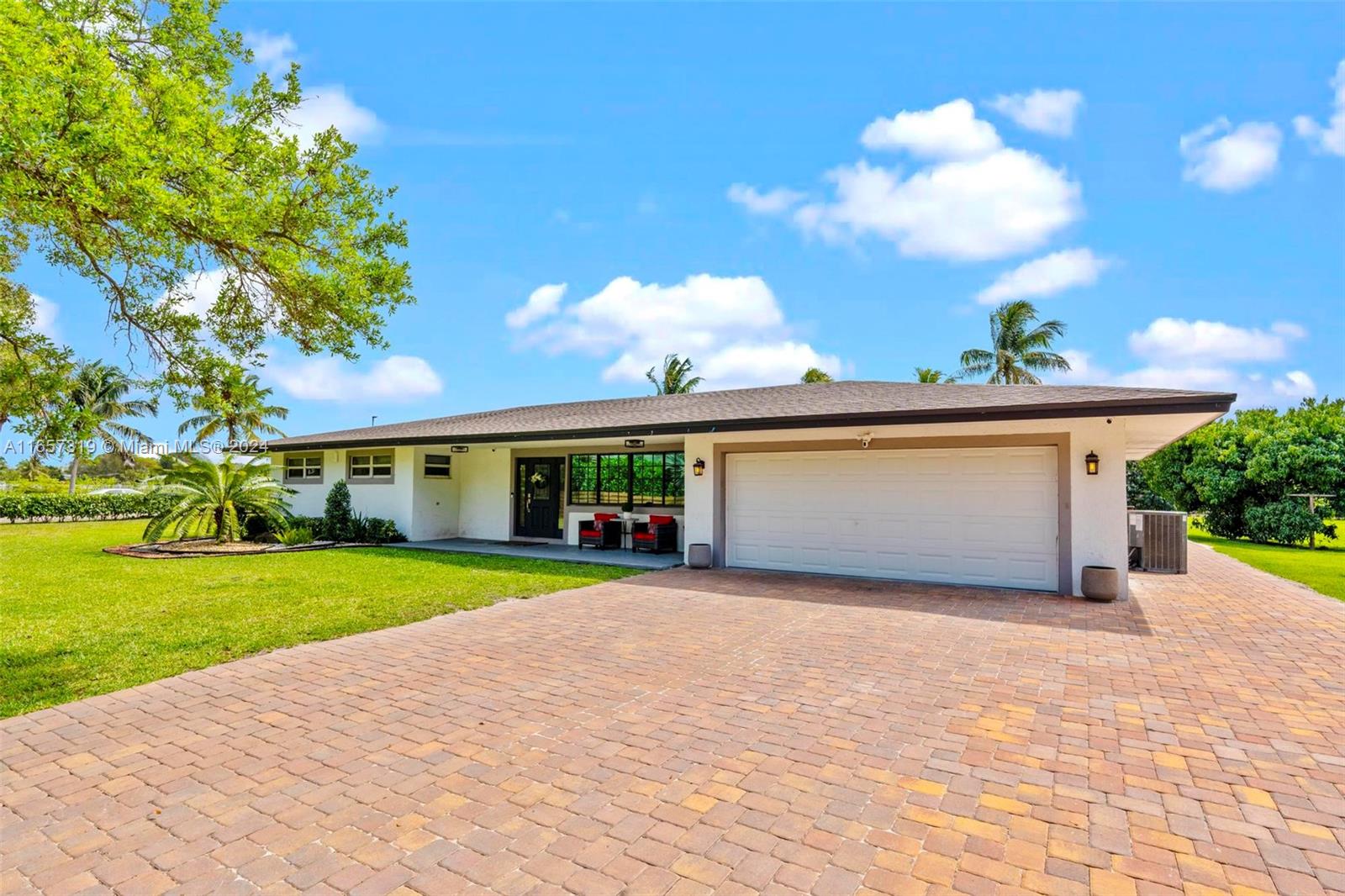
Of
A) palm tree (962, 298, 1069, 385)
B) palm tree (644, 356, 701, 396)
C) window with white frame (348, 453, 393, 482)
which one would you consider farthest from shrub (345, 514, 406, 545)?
palm tree (962, 298, 1069, 385)

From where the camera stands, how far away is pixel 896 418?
30.8 feet

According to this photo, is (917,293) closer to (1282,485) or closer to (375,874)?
(1282,485)

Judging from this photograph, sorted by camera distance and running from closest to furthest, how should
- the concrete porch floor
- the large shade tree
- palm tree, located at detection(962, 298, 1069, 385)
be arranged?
the large shade tree
the concrete porch floor
palm tree, located at detection(962, 298, 1069, 385)

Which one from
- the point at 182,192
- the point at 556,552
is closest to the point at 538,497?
the point at 556,552

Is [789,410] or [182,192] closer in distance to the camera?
[182,192]

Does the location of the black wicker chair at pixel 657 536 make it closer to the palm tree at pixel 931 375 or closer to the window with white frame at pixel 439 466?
the window with white frame at pixel 439 466

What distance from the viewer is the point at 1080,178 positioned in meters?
13.6

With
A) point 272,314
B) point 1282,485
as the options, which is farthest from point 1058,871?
point 1282,485

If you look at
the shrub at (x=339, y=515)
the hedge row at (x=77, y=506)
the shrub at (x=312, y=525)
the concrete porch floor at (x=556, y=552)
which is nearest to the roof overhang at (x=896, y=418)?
the concrete porch floor at (x=556, y=552)

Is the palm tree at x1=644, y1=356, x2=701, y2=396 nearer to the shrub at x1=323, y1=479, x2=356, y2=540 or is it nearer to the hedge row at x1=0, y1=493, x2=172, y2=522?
the shrub at x1=323, y1=479, x2=356, y2=540

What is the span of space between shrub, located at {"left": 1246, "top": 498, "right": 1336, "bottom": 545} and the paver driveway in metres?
17.5

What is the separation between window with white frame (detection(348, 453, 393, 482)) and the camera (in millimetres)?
16672

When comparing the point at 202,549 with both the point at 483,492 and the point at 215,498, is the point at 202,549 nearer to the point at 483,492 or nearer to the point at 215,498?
the point at 215,498

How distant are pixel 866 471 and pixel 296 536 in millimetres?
12705
